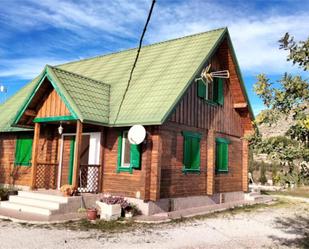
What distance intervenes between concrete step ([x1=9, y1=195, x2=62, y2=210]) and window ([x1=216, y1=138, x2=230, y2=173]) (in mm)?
7675

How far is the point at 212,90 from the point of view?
1630cm

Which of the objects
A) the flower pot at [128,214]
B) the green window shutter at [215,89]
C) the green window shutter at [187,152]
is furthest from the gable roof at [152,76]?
the flower pot at [128,214]

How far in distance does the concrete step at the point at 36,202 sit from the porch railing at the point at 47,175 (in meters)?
1.88

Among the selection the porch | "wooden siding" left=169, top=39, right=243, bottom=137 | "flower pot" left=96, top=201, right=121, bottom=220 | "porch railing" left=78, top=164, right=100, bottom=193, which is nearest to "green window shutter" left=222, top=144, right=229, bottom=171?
"wooden siding" left=169, top=39, right=243, bottom=137

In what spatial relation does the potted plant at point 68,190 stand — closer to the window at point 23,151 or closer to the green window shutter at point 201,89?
the window at point 23,151

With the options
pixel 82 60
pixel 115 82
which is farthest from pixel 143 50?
pixel 82 60

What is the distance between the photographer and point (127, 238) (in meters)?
9.13

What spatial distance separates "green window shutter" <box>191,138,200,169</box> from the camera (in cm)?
1450

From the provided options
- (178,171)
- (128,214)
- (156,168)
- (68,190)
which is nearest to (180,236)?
(128,214)

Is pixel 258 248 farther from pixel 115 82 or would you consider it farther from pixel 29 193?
pixel 115 82

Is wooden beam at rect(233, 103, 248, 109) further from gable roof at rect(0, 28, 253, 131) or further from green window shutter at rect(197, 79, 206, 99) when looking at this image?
gable roof at rect(0, 28, 253, 131)

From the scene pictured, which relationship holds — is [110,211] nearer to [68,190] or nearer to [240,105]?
[68,190]

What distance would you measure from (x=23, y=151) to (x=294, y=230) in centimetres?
1217

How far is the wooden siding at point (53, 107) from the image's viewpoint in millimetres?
13076
